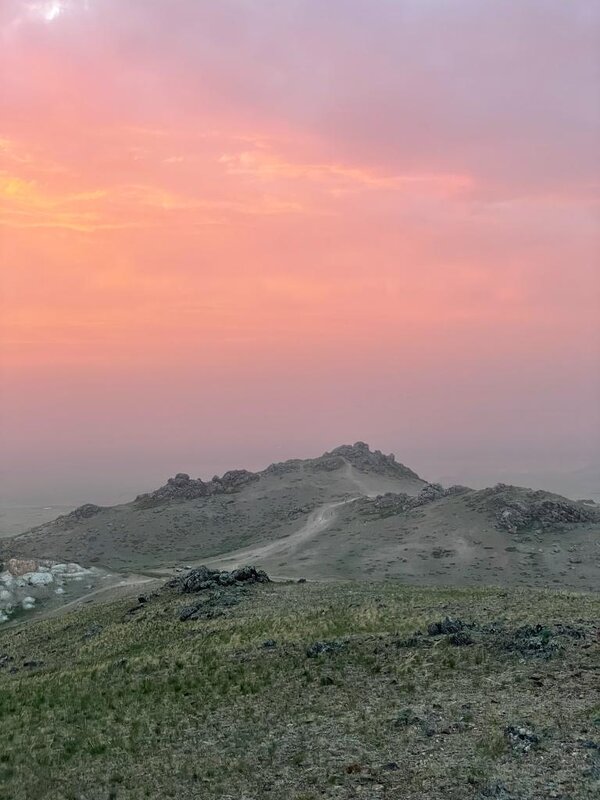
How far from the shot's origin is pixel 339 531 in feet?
293

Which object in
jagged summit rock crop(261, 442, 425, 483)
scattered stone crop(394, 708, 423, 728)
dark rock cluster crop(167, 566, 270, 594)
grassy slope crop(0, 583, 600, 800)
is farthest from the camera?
jagged summit rock crop(261, 442, 425, 483)

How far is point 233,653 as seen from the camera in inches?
1121

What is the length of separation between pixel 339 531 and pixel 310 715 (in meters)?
70.1

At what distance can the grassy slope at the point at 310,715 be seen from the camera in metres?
15.4

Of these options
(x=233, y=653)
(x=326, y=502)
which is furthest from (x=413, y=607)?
(x=326, y=502)

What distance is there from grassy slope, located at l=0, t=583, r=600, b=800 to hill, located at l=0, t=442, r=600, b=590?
118 feet

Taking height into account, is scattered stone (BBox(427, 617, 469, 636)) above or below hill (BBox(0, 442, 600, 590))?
above

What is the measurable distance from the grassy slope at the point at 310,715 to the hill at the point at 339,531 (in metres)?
36.0

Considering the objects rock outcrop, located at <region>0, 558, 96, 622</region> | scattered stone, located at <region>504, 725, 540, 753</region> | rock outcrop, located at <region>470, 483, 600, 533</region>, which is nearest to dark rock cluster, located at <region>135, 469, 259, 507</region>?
rock outcrop, located at <region>0, 558, 96, 622</region>

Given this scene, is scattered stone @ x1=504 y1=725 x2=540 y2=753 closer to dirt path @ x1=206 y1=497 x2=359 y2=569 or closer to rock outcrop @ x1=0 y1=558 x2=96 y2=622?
dirt path @ x1=206 y1=497 x2=359 y2=569

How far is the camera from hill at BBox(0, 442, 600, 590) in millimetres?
68188

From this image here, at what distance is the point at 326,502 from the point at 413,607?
7797cm

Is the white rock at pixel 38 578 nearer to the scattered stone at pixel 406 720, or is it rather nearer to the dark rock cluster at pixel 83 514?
the dark rock cluster at pixel 83 514

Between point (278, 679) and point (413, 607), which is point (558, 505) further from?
point (278, 679)
